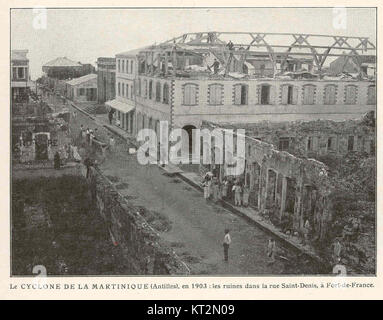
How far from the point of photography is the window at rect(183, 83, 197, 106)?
25953mm

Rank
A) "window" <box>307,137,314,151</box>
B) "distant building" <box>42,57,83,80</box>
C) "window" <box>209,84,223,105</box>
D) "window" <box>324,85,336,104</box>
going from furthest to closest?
"window" <box>324,85,336,104</box>, "window" <box>209,84,223,105</box>, "window" <box>307,137,314,151</box>, "distant building" <box>42,57,83,80</box>

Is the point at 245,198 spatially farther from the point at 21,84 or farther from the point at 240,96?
the point at 21,84

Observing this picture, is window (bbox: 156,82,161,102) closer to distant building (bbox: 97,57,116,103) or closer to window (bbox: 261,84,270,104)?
distant building (bbox: 97,57,116,103)

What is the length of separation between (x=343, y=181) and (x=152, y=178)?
364 inches

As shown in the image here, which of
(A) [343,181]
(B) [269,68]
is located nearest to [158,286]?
(A) [343,181]

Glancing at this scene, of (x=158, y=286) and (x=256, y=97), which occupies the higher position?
(x=256, y=97)

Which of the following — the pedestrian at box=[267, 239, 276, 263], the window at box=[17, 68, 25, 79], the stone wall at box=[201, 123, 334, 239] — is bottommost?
the pedestrian at box=[267, 239, 276, 263]

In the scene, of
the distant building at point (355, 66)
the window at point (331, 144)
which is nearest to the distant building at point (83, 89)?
the window at point (331, 144)

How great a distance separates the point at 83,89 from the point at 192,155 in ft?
28.8

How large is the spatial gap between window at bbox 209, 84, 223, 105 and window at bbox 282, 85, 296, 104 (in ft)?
10.3

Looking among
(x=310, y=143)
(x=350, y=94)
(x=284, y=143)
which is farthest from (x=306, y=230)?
(x=350, y=94)

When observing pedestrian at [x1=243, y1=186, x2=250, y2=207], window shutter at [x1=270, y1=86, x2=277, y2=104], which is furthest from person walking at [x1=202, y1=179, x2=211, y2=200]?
window shutter at [x1=270, y1=86, x2=277, y2=104]

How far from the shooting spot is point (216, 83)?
2594cm
